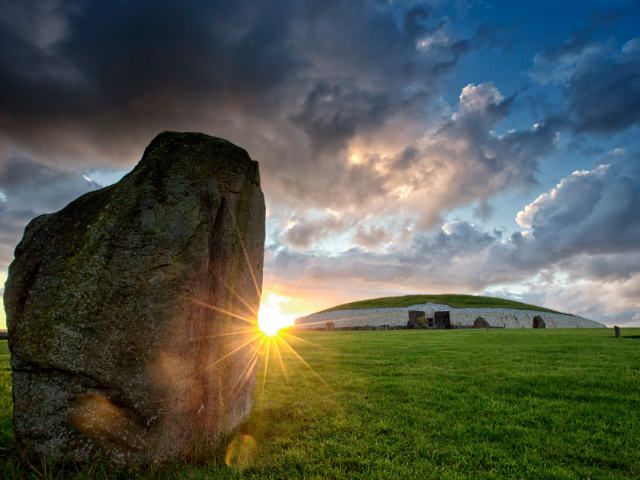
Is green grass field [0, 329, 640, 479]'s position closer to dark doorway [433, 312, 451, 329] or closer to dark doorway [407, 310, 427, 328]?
dark doorway [433, 312, 451, 329]

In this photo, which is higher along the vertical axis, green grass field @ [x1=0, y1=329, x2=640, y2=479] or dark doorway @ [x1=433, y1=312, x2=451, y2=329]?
dark doorway @ [x1=433, y1=312, x2=451, y2=329]

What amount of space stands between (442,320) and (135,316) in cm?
4593

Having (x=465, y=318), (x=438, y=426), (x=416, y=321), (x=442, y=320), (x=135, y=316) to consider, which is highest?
(x=465, y=318)

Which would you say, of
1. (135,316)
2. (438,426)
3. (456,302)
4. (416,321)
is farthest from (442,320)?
(135,316)

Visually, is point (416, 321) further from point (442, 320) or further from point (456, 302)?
point (456, 302)

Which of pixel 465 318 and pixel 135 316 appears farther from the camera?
pixel 465 318

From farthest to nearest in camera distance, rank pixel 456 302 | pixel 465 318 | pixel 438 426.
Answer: pixel 456 302
pixel 465 318
pixel 438 426

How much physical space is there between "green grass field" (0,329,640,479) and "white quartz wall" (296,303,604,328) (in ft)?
139

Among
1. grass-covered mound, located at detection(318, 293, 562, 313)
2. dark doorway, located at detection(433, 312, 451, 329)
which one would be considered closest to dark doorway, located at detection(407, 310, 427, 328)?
dark doorway, located at detection(433, 312, 451, 329)

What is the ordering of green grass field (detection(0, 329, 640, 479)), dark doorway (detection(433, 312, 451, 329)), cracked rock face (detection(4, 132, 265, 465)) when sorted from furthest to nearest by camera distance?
dark doorway (detection(433, 312, 451, 329)) < green grass field (detection(0, 329, 640, 479)) < cracked rock face (detection(4, 132, 265, 465))

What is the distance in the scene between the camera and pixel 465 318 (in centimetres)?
5634

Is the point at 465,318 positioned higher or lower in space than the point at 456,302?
lower

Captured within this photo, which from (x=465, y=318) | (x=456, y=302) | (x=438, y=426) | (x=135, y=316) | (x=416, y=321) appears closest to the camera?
(x=135, y=316)

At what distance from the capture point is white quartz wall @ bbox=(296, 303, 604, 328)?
56.3 meters
